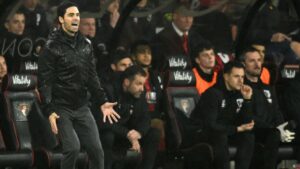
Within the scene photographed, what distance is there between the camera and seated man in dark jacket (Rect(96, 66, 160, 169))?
48.0ft

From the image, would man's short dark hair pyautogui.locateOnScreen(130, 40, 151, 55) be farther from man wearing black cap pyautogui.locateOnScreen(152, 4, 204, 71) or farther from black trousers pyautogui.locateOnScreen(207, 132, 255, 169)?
black trousers pyautogui.locateOnScreen(207, 132, 255, 169)

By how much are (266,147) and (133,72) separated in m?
2.10

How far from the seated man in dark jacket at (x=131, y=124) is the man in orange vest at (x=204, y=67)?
106cm

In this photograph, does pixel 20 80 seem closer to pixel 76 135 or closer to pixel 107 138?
pixel 107 138

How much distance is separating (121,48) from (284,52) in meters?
2.63

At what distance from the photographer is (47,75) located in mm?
12617

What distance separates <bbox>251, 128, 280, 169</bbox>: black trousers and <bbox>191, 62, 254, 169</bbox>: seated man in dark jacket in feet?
1.00

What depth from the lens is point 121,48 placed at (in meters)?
15.6

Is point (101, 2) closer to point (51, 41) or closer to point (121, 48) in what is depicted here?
point (121, 48)

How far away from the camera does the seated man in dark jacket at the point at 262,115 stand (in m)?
15.7

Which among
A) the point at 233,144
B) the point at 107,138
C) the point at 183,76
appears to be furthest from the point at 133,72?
the point at 233,144

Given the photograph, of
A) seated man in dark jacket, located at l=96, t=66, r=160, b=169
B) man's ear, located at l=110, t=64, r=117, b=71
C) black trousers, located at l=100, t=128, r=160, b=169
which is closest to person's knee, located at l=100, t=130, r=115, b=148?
seated man in dark jacket, located at l=96, t=66, r=160, b=169

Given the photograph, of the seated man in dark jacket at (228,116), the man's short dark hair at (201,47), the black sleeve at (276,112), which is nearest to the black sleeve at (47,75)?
the seated man in dark jacket at (228,116)

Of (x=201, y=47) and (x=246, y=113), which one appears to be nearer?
(x=246, y=113)
